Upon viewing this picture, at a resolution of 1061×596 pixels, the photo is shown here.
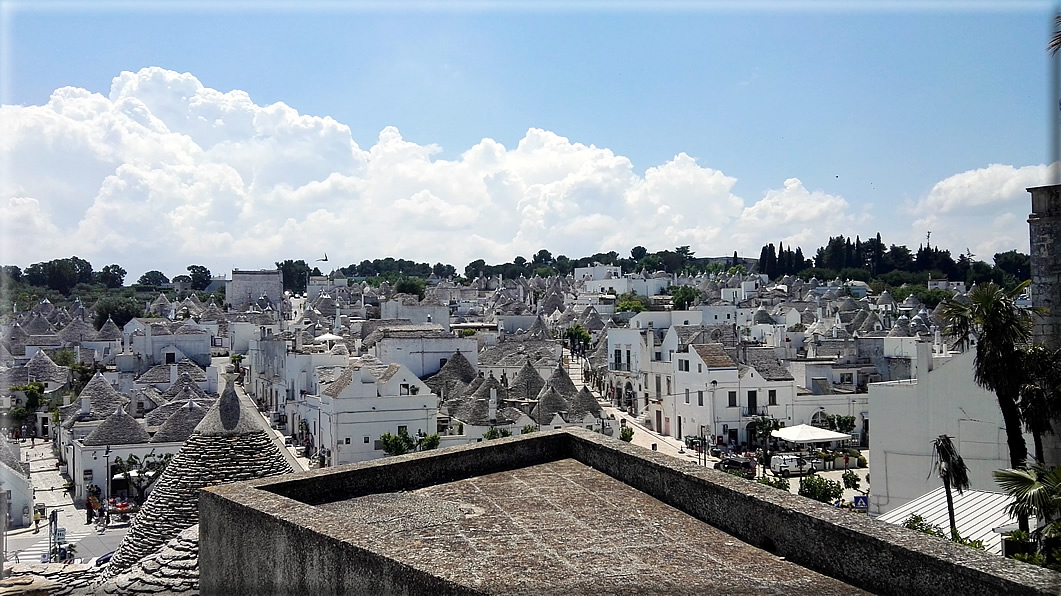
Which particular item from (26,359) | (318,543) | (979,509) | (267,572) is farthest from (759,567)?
(26,359)

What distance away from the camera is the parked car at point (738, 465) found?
102 ft

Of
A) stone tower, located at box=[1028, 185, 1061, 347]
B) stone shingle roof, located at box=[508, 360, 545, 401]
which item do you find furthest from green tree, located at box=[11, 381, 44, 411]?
stone tower, located at box=[1028, 185, 1061, 347]

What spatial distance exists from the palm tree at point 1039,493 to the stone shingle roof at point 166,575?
931 centimetres

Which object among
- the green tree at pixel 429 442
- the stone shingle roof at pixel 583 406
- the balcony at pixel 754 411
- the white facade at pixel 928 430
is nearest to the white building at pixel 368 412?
the green tree at pixel 429 442

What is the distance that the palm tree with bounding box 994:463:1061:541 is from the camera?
998cm

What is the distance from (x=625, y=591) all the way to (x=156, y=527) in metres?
9.52

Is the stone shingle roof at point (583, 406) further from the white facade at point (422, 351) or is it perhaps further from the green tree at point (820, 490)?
the green tree at point (820, 490)

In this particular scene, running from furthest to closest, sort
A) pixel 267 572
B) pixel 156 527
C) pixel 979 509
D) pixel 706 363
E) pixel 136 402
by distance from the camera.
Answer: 1. pixel 136 402
2. pixel 706 363
3. pixel 979 509
4. pixel 156 527
5. pixel 267 572

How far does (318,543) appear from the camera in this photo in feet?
18.0

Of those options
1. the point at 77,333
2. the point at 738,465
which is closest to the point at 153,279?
the point at 77,333

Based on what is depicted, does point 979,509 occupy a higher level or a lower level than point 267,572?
lower

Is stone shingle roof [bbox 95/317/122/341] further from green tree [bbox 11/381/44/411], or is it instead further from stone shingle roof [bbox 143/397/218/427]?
stone shingle roof [bbox 143/397/218/427]

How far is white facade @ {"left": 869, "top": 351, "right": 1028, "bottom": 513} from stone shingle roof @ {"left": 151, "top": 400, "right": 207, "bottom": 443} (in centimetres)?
2272

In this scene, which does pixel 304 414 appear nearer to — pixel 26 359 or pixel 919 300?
pixel 26 359
